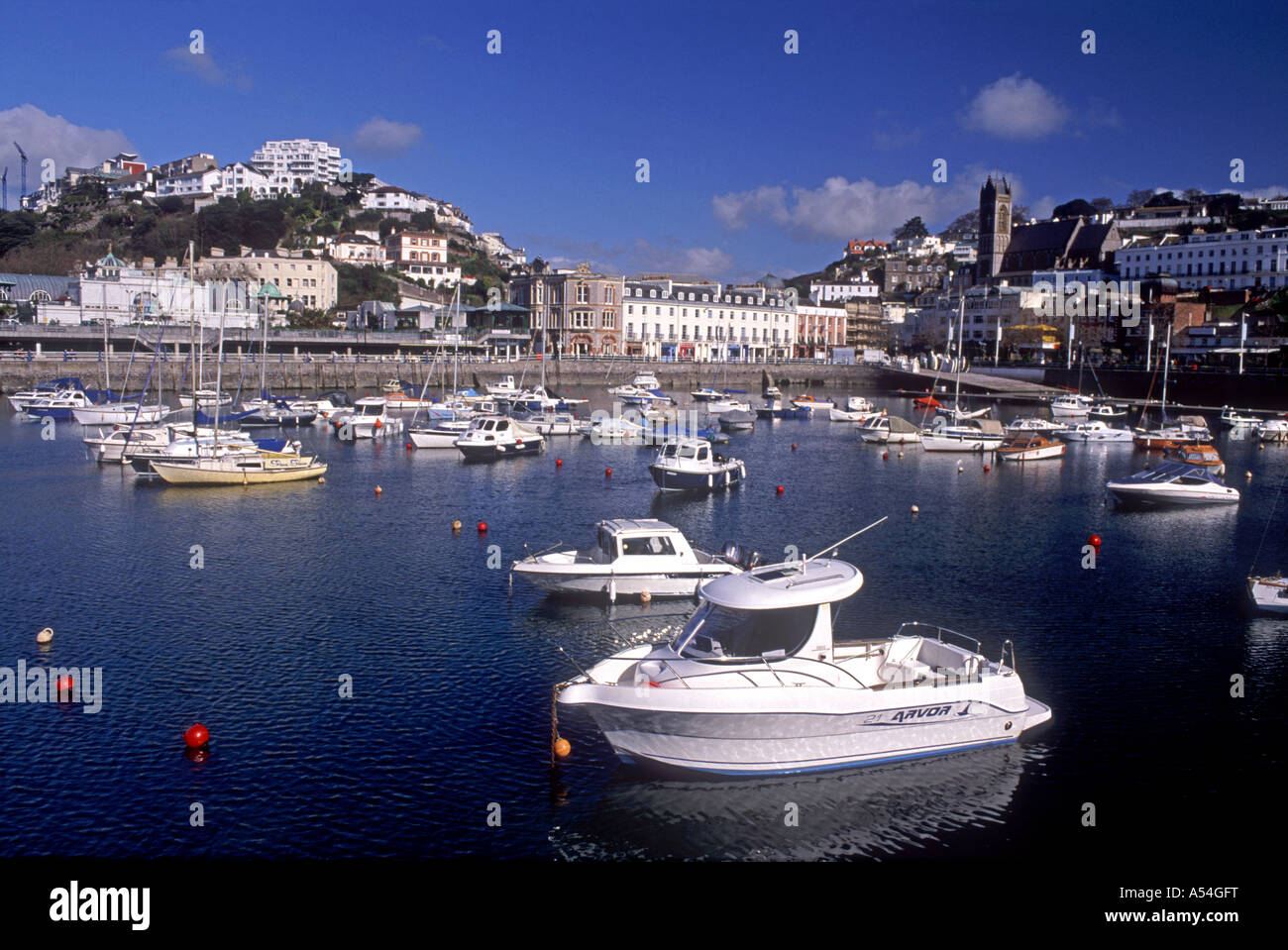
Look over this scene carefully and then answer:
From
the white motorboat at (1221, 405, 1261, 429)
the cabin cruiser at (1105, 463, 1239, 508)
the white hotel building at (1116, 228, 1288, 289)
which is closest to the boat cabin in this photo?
the cabin cruiser at (1105, 463, 1239, 508)

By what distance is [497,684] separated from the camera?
20.6 metres

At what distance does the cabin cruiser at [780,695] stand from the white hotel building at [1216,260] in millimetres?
137461

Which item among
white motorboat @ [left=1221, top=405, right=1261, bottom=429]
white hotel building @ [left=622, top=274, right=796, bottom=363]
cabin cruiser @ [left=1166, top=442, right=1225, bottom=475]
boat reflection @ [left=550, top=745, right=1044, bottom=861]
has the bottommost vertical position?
boat reflection @ [left=550, top=745, right=1044, bottom=861]

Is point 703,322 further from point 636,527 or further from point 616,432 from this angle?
point 636,527

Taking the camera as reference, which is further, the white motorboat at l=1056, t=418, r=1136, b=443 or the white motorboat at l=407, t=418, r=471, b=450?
the white motorboat at l=1056, t=418, r=1136, b=443

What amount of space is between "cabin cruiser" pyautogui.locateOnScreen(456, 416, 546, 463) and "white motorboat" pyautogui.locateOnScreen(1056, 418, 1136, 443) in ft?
118

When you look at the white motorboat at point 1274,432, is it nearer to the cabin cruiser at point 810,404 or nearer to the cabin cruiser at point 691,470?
the cabin cruiser at point 810,404

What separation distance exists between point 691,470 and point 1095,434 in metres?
37.5

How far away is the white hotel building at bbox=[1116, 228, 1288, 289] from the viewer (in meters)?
134

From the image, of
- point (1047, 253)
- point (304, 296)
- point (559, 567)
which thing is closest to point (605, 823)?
point (559, 567)

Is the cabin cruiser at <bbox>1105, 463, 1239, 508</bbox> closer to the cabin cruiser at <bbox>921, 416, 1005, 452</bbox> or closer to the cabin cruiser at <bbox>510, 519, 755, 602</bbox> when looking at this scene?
the cabin cruiser at <bbox>921, 416, 1005, 452</bbox>

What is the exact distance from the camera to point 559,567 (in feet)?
84.9

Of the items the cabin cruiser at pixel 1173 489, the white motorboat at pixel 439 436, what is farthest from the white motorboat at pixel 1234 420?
the white motorboat at pixel 439 436
